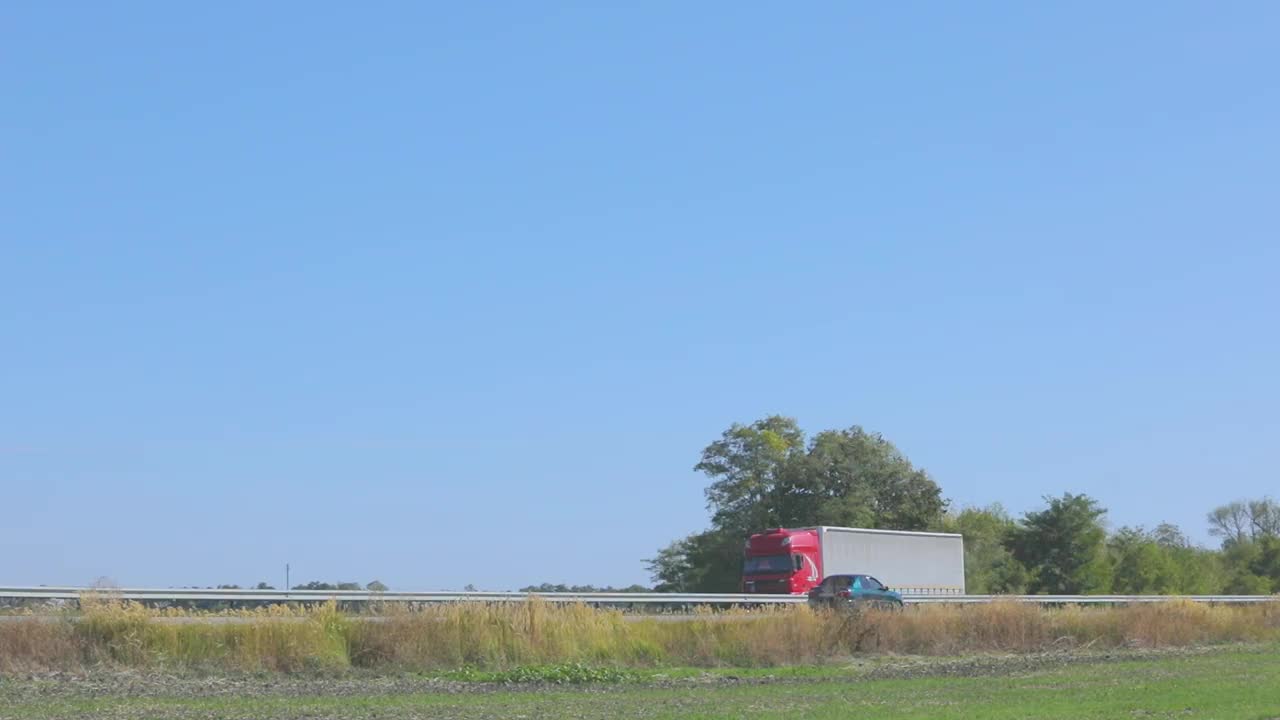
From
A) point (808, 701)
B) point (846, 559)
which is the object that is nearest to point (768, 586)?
point (846, 559)

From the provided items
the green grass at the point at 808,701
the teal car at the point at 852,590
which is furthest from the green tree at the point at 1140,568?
the green grass at the point at 808,701

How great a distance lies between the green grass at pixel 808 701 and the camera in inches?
854

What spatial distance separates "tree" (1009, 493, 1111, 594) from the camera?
8562 cm

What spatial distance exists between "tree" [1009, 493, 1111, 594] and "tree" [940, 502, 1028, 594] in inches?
53.8

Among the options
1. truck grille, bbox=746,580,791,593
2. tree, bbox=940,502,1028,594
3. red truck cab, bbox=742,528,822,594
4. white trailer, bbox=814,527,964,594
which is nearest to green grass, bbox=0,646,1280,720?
truck grille, bbox=746,580,791,593

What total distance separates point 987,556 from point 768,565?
3188cm

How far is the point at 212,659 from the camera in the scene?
29.2 metres

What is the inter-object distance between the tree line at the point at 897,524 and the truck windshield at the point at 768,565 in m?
26.6

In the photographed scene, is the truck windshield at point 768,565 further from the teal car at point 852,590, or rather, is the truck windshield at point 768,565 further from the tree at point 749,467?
the tree at point 749,467

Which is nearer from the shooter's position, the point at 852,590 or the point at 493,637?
the point at 493,637

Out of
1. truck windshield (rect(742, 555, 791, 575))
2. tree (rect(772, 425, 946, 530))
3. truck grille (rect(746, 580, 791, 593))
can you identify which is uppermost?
tree (rect(772, 425, 946, 530))

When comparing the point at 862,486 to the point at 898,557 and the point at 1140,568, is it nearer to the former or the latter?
the point at 1140,568

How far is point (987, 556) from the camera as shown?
86.6m

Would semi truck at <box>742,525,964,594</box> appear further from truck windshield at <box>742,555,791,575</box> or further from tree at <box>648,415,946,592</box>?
tree at <box>648,415,946,592</box>
